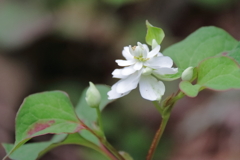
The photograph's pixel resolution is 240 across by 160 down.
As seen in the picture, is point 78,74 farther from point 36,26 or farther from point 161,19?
point 161,19

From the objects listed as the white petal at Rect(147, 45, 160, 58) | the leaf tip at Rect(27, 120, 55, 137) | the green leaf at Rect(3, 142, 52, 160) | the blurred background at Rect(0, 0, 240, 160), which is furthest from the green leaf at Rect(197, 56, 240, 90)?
the blurred background at Rect(0, 0, 240, 160)

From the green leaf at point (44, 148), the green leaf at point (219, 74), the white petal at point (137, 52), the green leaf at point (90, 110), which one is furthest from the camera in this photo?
the green leaf at point (90, 110)

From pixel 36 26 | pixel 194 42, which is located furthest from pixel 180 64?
pixel 36 26

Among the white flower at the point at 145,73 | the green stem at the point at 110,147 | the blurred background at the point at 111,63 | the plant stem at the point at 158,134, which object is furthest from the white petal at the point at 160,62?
the blurred background at the point at 111,63

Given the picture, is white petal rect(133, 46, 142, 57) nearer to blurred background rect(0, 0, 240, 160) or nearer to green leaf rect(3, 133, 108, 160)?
green leaf rect(3, 133, 108, 160)

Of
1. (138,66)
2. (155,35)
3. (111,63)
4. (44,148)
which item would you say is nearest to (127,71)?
(138,66)

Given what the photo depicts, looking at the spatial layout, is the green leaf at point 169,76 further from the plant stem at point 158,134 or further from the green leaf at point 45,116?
the green leaf at point 45,116
